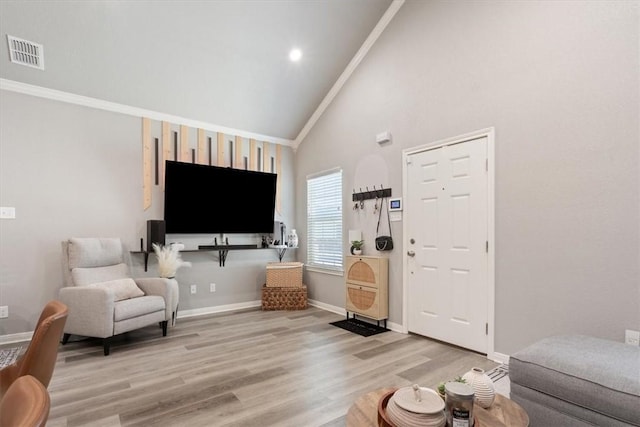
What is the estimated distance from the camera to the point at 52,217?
3.85m

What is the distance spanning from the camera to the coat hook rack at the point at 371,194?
4.17m

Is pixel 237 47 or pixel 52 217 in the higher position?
pixel 237 47

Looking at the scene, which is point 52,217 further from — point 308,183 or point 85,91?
point 308,183

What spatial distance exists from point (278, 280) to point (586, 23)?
14.8ft

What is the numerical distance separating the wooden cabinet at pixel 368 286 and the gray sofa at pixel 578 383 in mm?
2054

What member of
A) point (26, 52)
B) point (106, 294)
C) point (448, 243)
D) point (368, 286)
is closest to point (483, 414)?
point (448, 243)

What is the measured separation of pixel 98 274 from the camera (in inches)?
147

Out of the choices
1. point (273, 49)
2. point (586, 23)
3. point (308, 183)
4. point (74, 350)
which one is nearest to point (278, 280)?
point (308, 183)

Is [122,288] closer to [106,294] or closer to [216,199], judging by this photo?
[106,294]

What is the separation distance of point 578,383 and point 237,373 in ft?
7.78

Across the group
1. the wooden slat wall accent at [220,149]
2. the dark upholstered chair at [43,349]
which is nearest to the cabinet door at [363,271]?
the wooden slat wall accent at [220,149]

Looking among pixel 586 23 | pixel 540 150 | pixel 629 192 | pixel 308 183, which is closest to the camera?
pixel 629 192

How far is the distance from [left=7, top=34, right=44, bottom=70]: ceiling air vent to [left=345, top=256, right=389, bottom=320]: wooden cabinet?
419 centimetres

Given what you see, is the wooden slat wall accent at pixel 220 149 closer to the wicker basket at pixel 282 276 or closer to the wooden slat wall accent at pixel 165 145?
the wooden slat wall accent at pixel 165 145
